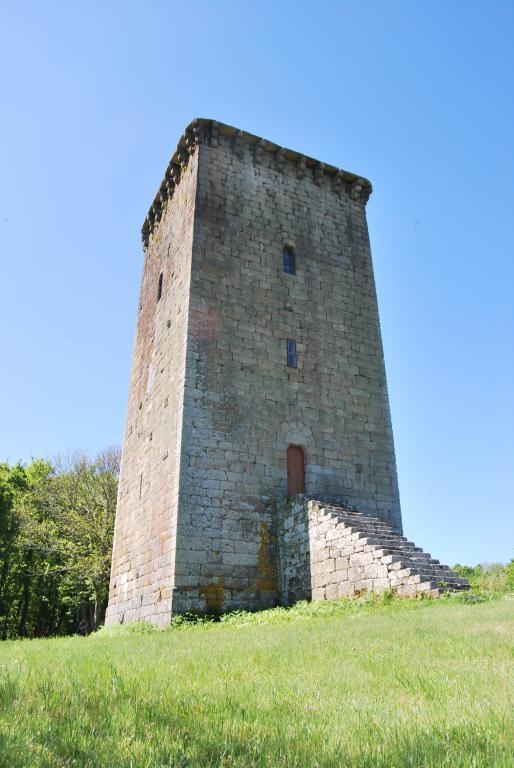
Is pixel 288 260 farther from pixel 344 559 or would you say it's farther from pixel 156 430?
pixel 344 559

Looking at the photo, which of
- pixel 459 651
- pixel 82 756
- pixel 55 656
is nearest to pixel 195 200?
A: pixel 55 656

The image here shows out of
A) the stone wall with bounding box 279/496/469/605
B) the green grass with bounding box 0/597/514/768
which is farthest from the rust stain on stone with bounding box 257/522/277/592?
the green grass with bounding box 0/597/514/768

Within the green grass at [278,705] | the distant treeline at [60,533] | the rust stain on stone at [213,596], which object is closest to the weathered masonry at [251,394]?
the rust stain on stone at [213,596]

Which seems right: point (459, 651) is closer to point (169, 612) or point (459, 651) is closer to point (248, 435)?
point (169, 612)

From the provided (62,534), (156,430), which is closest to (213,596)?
(156,430)

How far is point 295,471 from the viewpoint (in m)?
14.1

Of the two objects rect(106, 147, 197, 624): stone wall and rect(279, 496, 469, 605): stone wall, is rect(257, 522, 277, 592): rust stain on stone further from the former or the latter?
rect(106, 147, 197, 624): stone wall

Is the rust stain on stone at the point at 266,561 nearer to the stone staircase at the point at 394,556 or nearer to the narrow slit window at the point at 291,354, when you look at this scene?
the stone staircase at the point at 394,556

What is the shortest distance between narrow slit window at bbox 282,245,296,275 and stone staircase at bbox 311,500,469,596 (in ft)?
23.0

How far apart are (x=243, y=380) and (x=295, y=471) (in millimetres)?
2581

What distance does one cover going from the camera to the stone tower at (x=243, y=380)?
41.5 feet

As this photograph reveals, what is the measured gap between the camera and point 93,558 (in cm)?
2475

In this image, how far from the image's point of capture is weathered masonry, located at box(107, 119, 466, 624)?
12.3m

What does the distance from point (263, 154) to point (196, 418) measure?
9.02 meters
